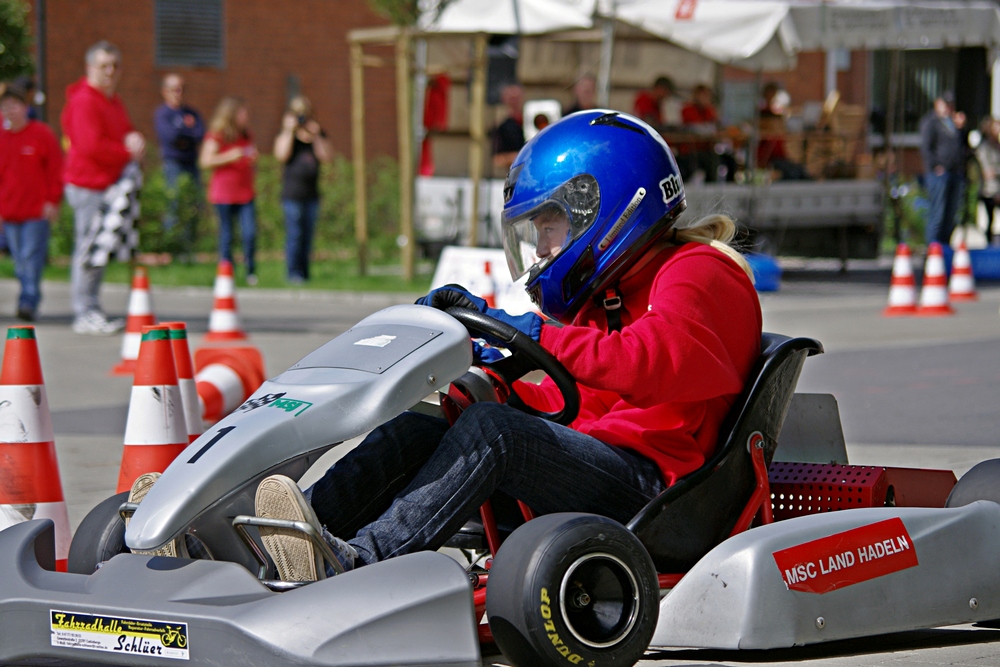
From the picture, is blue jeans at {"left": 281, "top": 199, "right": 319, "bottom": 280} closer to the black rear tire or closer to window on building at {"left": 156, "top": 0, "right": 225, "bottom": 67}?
window on building at {"left": 156, "top": 0, "right": 225, "bottom": 67}

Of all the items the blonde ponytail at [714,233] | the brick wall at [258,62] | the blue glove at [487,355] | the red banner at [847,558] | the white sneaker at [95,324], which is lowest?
the white sneaker at [95,324]

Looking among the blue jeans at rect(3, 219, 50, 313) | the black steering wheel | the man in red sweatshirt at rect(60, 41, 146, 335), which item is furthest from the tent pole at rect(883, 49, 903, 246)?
the black steering wheel

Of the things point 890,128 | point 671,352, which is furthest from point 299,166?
point 671,352

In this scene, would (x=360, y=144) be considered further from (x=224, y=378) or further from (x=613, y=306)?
(x=613, y=306)

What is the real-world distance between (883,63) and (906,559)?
24480 millimetres

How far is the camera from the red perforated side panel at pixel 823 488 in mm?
3842

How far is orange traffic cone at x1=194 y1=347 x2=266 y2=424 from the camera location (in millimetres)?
6715

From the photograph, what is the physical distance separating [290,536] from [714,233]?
1.37 meters

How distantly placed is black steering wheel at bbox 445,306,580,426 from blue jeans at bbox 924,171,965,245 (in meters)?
13.4

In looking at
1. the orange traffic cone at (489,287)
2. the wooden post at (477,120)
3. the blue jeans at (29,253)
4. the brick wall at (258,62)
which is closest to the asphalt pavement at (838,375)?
the blue jeans at (29,253)

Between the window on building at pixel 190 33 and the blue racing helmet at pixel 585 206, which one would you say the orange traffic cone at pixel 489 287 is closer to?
the blue racing helmet at pixel 585 206

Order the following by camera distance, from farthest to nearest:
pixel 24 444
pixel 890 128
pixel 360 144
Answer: pixel 890 128 → pixel 360 144 → pixel 24 444

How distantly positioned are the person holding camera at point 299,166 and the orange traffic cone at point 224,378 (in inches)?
305

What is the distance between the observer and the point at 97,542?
349cm
